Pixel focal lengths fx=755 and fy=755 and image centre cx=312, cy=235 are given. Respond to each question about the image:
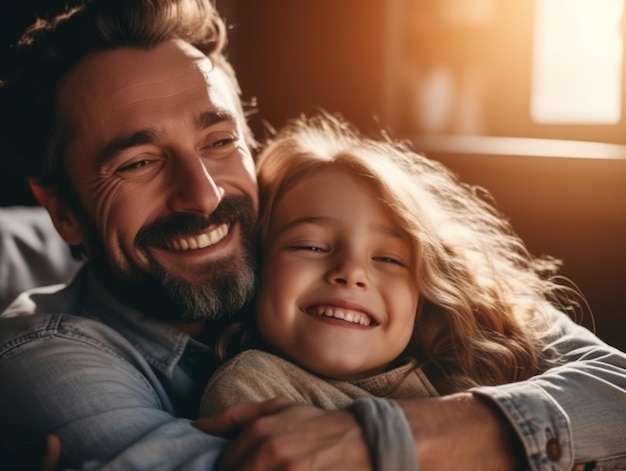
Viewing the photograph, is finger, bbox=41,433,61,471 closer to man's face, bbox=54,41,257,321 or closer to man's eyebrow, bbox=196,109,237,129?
man's face, bbox=54,41,257,321

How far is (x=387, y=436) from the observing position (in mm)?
938

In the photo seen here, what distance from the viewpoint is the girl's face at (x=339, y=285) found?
1.20 metres

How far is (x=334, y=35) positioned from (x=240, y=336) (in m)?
1.94

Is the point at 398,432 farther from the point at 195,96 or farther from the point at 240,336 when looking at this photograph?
the point at 195,96

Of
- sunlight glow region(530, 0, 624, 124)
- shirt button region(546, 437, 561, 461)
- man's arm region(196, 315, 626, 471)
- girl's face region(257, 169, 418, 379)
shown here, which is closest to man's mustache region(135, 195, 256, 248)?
girl's face region(257, 169, 418, 379)

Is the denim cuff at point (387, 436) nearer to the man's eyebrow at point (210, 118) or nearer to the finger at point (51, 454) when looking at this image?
the finger at point (51, 454)

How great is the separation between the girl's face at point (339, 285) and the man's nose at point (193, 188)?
0.47 ft

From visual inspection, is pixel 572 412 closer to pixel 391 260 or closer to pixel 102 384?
pixel 391 260

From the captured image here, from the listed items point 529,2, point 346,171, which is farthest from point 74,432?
point 529,2

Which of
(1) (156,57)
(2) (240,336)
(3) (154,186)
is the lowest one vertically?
(2) (240,336)

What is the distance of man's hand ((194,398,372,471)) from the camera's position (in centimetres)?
90

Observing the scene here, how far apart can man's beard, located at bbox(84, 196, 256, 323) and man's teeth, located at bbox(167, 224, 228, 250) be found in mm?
13

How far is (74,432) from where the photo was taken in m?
1.07

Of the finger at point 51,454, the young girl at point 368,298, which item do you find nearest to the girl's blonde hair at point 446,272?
the young girl at point 368,298
